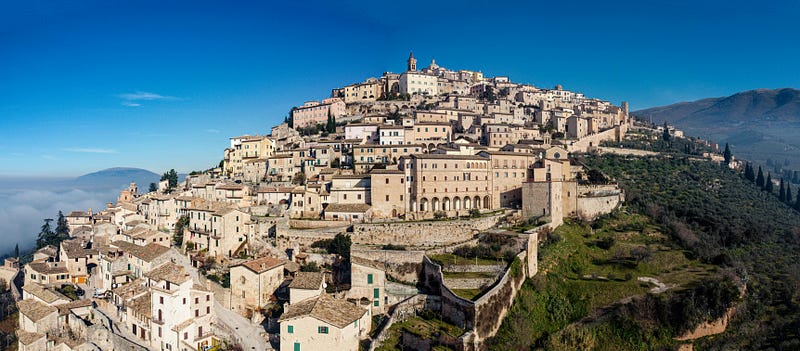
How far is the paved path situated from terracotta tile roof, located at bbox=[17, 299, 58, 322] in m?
12.3

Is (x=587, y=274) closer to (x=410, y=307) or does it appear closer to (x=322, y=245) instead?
(x=410, y=307)

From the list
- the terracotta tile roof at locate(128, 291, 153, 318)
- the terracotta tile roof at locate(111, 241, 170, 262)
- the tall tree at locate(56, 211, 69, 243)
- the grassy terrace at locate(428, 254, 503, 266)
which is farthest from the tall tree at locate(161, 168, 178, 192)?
the grassy terrace at locate(428, 254, 503, 266)

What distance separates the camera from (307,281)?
30.2m

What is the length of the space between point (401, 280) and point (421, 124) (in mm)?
26433

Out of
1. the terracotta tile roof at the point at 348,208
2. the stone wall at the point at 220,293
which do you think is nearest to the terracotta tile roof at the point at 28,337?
the stone wall at the point at 220,293

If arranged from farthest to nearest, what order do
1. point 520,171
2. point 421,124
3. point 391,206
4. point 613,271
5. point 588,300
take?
point 421,124 < point 520,171 < point 391,206 < point 613,271 < point 588,300

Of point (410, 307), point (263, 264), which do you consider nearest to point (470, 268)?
point (410, 307)

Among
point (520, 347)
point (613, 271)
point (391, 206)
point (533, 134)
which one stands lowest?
point (520, 347)

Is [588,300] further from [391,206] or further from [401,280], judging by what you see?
[391,206]

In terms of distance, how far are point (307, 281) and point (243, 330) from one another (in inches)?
199

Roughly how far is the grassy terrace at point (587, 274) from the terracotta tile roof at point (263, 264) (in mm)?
14737

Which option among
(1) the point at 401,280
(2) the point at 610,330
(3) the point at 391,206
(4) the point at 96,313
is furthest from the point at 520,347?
(4) the point at 96,313

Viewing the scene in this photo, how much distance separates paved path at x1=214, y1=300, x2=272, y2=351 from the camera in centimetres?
2896

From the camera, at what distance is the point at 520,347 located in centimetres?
2930
